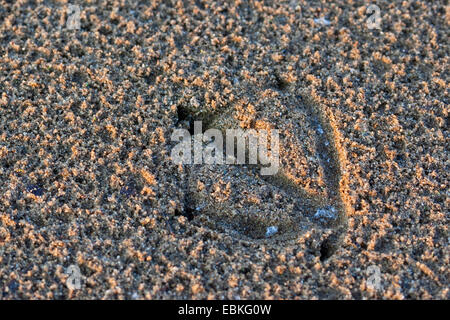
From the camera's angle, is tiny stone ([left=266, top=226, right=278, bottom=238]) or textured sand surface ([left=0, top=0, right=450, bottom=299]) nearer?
textured sand surface ([left=0, top=0, right=450, bottom=299])

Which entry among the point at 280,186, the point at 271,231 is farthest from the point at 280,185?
the point at 271,231

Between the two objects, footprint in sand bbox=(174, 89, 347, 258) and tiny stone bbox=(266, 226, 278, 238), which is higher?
footprint in sand bbox=(174, 89, 347, 258)

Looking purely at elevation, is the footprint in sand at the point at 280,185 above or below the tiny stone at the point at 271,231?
above

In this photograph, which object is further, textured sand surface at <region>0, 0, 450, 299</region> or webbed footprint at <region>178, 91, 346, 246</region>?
webbed footprint at <region>178, 91, 346, 246</region>

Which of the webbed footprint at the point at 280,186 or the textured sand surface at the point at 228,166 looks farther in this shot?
the webbed footprint at the point at 280,186

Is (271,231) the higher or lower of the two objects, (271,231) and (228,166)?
the lower

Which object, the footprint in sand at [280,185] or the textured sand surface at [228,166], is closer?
the textured sand surface at [228,166]

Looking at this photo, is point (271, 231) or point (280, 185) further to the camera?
point (280, 185)

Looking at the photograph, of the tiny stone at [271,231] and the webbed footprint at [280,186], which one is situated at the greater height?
the webbed footprint at [280,186]

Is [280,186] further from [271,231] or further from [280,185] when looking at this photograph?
Result: [271,231]
